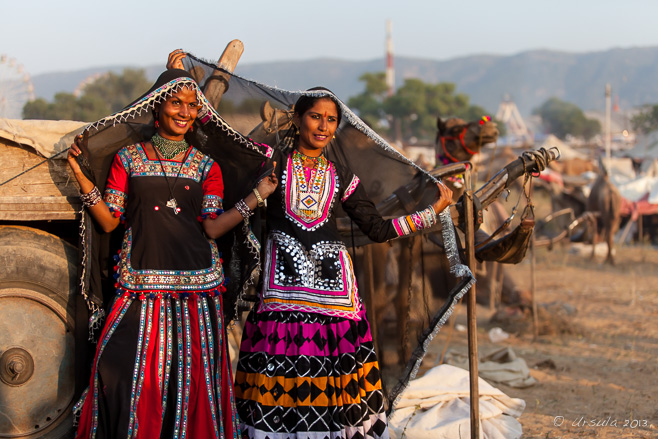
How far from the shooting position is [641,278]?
11836mm

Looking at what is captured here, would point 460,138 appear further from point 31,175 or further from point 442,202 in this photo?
point 31,175

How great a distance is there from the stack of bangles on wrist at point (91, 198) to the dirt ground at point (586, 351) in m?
2.93

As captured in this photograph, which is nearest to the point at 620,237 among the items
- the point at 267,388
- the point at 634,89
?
the point at 267,388

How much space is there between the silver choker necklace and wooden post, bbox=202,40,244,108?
39 cm

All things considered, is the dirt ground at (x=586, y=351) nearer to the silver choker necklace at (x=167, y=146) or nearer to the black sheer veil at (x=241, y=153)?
the black sheer veil at (x=241, y=153)

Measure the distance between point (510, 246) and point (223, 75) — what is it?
190 centimetres

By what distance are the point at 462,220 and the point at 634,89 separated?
173m

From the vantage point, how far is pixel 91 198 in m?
3.04

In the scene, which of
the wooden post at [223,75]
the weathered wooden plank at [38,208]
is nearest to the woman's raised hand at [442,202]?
the wooden post at [223,75]

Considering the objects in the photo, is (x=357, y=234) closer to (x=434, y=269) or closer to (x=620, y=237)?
(x=434, y=269)

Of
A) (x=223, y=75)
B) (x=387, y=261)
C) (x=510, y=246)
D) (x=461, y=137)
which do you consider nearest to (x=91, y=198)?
(x=223, y=75)

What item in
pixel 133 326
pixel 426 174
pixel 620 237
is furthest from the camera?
pixel 620 237

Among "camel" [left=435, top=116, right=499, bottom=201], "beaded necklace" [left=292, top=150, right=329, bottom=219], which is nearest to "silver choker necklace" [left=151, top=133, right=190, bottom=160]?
"beaded necklace" [left=292, top=150, right=329, bottom=219]

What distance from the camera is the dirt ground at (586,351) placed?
182 inches
